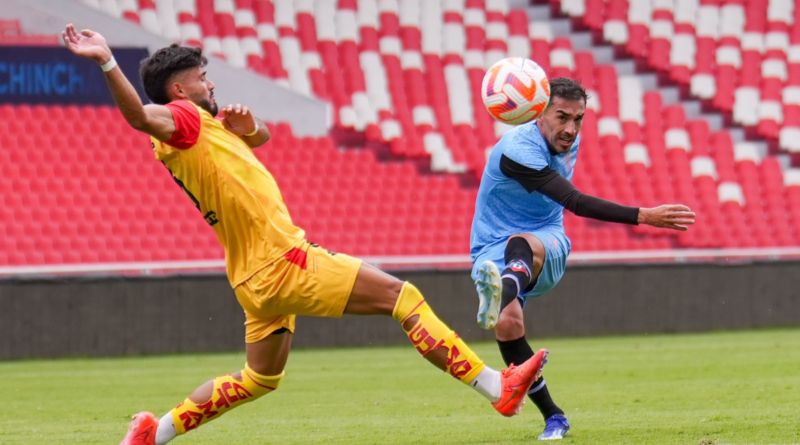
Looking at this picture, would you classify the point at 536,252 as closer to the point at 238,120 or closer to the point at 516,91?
the point at 516,91

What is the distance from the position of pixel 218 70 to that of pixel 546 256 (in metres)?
11.5

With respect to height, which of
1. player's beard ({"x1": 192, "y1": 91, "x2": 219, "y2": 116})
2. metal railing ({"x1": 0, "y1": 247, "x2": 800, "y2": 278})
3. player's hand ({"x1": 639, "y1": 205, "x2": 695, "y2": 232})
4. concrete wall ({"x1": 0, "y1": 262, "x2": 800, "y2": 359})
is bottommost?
concrete wall ({"x1": 0, "y1": 262, "x2": 800, "y2": 359})

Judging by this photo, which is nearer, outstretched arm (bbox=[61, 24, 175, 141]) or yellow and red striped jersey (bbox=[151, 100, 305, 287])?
outstretched arm (bbox=[61, 24, 175, 141])

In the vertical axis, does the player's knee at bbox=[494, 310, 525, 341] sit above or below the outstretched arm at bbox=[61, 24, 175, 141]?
below

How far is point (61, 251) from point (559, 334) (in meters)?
6.63

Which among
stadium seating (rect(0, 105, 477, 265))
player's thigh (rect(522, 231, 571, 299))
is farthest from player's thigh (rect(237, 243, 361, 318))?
stadium seating (rect(0, 105, 477, 265))

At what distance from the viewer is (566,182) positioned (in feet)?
19.2

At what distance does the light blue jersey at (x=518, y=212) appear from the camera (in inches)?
246

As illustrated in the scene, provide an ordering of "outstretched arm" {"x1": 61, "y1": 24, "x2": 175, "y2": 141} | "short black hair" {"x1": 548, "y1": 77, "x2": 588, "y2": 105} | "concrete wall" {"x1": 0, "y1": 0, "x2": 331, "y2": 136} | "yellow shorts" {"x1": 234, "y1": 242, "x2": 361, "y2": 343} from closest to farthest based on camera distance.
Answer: "outstretched arm" {"x1": 61, "y1": 24, "x2": 175, "y2": 141}, "yellow shorts" {"x1": 234, "y1": 242, "x2": 361, "y2": 343}, "short black hair" {"x1": 548, "y1": 77, "x2": 588, "y2": 105}, "concrete wall" {"x1": 0, "y1": 0, "x2": 331, "y2": 136}

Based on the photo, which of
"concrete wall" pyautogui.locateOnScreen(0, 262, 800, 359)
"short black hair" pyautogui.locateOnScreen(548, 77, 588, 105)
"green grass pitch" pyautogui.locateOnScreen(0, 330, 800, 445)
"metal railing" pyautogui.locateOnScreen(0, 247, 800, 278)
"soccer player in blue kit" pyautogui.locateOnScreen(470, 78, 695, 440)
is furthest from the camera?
"metal railing" pyautogui.locateOnScreen(0, 247, 800, 278)

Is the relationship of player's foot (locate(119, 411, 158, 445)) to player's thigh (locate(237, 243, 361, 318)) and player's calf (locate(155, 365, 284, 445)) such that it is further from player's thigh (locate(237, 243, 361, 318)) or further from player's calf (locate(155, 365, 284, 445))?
player's thigh (locate(237, 243, 361, 318))

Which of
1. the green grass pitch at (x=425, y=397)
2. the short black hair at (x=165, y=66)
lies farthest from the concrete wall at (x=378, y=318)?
the short black hair at (x=165, y=66)

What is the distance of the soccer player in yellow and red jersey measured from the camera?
493 centimetres

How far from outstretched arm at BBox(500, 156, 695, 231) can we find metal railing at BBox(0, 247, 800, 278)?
25.0 feet
